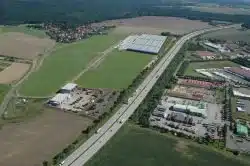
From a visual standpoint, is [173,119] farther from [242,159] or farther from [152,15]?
[152,15]

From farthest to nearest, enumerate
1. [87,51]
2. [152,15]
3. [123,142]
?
[152,15]
[87,51]
[123,142]

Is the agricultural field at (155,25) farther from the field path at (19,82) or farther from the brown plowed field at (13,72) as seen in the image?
the brown plowed field at (13,72)

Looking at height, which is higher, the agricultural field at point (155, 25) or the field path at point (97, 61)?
the agricultural field at point (155, 25)

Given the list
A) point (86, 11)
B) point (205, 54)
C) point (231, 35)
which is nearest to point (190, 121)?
point (205, 54)

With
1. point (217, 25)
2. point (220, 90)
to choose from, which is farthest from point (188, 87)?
point (217, 25)

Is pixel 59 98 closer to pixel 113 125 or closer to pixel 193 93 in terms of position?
pixel 113 125

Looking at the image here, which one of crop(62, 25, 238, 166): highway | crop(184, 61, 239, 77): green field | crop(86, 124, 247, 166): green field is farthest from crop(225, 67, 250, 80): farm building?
crop(86, 124, 247, 166): green field

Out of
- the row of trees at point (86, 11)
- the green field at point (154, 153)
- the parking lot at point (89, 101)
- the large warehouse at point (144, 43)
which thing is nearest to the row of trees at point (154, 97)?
the green field at point (154, 153)
